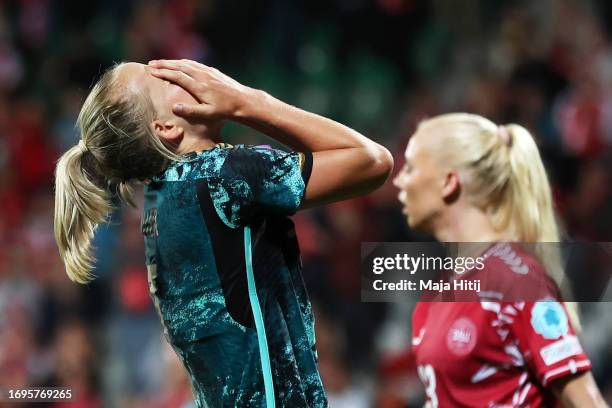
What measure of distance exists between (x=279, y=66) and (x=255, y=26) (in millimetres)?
401

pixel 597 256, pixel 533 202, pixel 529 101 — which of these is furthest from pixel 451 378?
pixel 529 101

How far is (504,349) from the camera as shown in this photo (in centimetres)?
272

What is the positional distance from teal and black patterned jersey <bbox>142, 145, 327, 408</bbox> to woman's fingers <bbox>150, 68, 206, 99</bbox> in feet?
0.45

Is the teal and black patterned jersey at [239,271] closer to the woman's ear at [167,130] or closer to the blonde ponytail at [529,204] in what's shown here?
the woman's ear at [167,130]

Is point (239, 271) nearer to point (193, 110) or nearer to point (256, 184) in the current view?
point (256, 184)

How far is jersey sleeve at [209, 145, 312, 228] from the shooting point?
2131mm

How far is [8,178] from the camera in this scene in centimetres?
720

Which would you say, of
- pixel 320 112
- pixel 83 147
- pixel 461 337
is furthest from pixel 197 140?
pixel 320 112

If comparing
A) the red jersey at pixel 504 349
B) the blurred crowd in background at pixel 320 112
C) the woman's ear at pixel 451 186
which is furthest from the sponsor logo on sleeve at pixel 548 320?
the blurred crowd in background at pixel 320 112

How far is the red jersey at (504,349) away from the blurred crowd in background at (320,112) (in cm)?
223

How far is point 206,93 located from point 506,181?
1193 millimetres

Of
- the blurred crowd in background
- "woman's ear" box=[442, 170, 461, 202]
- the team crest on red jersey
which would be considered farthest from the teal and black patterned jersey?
the blurred crowd in background

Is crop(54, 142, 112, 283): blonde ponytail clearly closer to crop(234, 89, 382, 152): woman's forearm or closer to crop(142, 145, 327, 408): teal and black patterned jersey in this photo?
crop(142, 145, 327, 408): teal and black patterned jersey

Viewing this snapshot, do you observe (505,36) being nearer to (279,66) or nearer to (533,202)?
(279,66)
